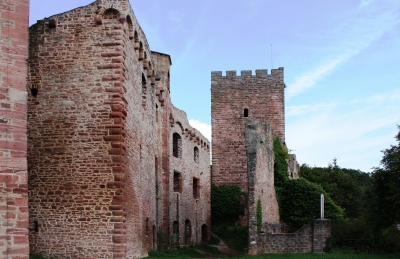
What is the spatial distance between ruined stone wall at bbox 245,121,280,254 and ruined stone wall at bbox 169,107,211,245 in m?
4.25

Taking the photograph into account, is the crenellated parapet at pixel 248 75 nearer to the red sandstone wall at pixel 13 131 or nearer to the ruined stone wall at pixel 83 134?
the ruined stone wall at pixel 83 134

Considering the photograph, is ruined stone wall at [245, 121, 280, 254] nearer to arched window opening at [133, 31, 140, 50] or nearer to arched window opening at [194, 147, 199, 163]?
arched window opening at [194, 147, 199, 163]

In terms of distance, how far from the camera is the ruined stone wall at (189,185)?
26688mm

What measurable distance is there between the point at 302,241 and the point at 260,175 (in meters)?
3.70

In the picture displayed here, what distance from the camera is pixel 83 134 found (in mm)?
15273

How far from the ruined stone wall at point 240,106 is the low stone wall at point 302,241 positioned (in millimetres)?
13815

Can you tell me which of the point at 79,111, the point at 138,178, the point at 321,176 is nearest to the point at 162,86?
the point at 138,178

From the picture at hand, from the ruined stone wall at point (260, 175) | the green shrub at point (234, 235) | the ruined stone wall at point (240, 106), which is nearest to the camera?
the ruined stone wall at point (260, 175)

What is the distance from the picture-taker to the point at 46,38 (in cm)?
1608

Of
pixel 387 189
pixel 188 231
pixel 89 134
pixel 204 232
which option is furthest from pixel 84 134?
pixel 204 232

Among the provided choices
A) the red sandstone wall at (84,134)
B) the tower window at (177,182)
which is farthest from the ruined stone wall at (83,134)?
the tower window at (177,182)

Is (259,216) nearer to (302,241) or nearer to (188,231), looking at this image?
(302,241)

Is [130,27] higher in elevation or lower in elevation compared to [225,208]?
higher

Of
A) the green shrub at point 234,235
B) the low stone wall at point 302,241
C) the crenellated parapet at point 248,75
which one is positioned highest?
the crenellated parapet at point 248,75
